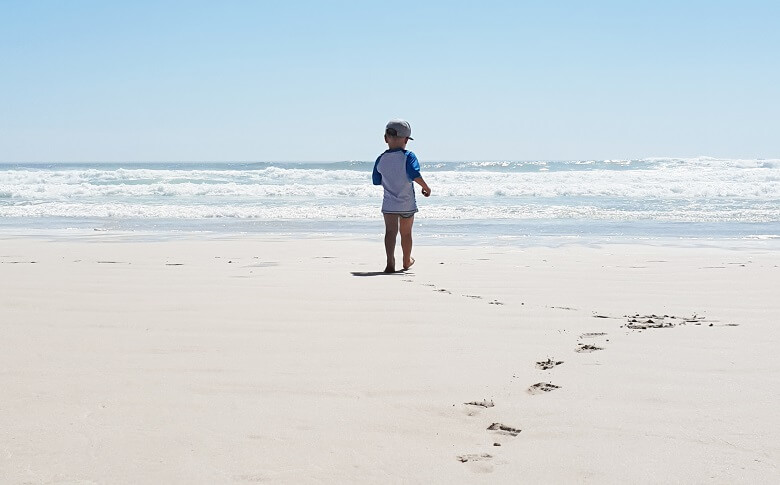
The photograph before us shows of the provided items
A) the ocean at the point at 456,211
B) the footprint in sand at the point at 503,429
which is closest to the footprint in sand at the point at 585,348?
the footprint in sand at the point at 503,429

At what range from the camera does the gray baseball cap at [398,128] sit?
6.56 metres

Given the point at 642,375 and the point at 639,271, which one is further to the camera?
the point at 639,271

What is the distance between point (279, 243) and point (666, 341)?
636 centimetres

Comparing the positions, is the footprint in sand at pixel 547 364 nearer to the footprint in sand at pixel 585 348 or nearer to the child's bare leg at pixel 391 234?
the footprint in sand at pixel 585 348

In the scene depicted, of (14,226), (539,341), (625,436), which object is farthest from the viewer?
(14,226)

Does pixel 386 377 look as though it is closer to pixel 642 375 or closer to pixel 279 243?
pixel 642 375

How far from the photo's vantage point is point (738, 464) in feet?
6.95

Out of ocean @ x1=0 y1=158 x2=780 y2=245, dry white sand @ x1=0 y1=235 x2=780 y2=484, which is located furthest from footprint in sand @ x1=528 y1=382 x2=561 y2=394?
ocean @ x1=0 y1=158 x2=780 y2=245

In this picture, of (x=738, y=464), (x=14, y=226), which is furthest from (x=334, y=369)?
(x=14, y=226)

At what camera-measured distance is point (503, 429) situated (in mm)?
2414

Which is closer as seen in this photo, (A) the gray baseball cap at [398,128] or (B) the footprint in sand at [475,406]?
(B) the footprint in sand at [475,406]

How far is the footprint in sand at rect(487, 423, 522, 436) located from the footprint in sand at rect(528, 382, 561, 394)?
376mm

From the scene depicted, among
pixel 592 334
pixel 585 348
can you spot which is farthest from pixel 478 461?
pixel 592 334

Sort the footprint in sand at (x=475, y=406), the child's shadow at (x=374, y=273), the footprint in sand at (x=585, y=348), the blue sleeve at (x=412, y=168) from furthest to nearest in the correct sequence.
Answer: the blue sleeve at (x=412, y=168), the child's shadow at (x=374, y=273), the footprint in sand at (x=585, y=348), the footprint in sand at (x=475, y=406)
